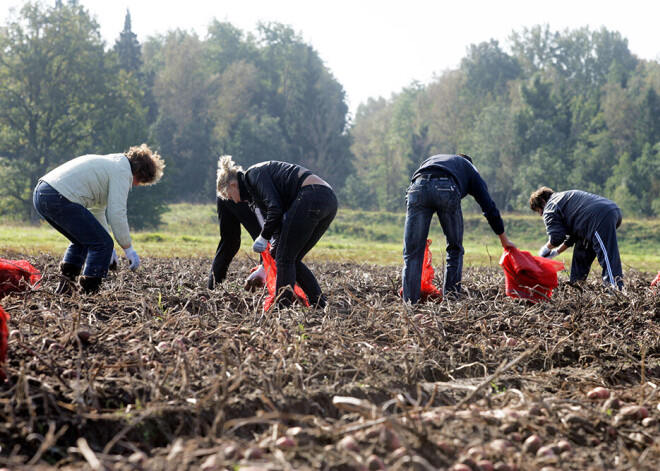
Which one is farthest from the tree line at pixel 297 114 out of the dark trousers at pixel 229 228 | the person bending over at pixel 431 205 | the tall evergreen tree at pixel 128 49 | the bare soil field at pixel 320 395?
the bare soil field at pixel 320 395

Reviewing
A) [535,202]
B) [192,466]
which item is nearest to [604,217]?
[535,202]

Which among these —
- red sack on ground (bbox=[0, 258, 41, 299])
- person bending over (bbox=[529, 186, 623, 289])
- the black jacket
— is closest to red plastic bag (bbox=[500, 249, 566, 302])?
person bending over (bbox=[529, 186, 623, 289])

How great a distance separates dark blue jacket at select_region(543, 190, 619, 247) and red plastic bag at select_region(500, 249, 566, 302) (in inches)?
25.6

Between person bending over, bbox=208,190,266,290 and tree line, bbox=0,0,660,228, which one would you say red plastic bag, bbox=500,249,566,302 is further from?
tree line, bbox=0,0,660,228

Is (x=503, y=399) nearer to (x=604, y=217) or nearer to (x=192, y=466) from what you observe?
(x=192, y=466)

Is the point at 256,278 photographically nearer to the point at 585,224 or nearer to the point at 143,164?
the point at 143,164

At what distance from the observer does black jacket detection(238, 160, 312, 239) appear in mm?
4871

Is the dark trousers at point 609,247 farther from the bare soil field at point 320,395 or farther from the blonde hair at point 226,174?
the blonde hair at point 226,174

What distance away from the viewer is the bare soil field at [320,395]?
2238 millimetres

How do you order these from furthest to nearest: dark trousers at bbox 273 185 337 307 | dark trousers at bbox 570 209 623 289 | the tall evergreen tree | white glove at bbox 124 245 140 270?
1. the tall evergreen tree
2. dark trousers at bbox 570 209 623 289
3. white glove at bbox 124 245 140 270
4. dark trousers at bbox 273 185 337 307

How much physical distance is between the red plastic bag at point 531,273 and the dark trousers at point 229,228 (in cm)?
243

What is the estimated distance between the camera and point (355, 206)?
45.6 metres

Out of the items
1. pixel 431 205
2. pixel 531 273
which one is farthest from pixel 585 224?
pixel 431 205

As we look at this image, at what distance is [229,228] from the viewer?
5812 millimetres
